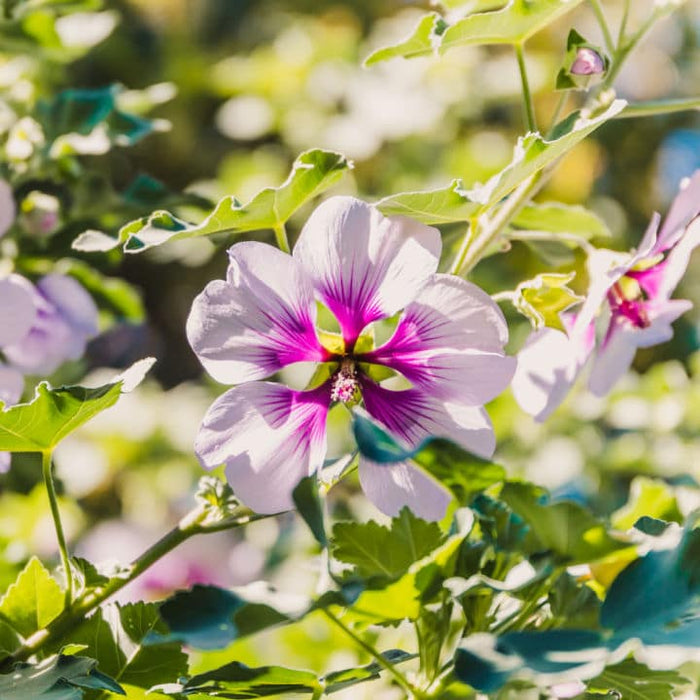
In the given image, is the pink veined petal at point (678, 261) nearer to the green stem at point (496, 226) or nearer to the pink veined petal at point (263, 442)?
the green stem at point (496, 226)

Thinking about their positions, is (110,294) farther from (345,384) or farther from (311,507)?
(311,507)

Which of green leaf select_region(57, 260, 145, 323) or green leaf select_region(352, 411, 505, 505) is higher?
green leaf select_region(352, 411, 505, 505)

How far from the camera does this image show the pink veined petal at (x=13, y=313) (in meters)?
0.63

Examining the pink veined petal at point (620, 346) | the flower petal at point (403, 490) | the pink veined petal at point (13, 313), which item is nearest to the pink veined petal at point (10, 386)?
the pink veined petal at point (13, 313)

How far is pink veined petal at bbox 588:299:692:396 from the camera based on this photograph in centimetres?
63

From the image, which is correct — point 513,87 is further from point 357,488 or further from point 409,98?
point 357,488

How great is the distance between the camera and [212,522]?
52 centimetres

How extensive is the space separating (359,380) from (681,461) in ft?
2.48

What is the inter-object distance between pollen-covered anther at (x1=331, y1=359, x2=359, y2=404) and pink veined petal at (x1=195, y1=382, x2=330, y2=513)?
2cm

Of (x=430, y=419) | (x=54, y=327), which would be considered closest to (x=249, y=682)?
(x=430, y=419)

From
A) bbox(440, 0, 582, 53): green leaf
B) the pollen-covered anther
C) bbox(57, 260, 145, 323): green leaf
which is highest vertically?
bbox(440, 0, 582, 53): green leaf

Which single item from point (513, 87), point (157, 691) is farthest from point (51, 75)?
point (513, 87)

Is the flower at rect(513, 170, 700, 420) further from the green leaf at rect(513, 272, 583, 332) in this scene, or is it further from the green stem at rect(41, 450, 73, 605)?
the green stem at rect(41, 450, 73, 605)

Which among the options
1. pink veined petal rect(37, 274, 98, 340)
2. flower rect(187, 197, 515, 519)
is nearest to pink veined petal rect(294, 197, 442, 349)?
flower rect(187, 197, 515, 519)
